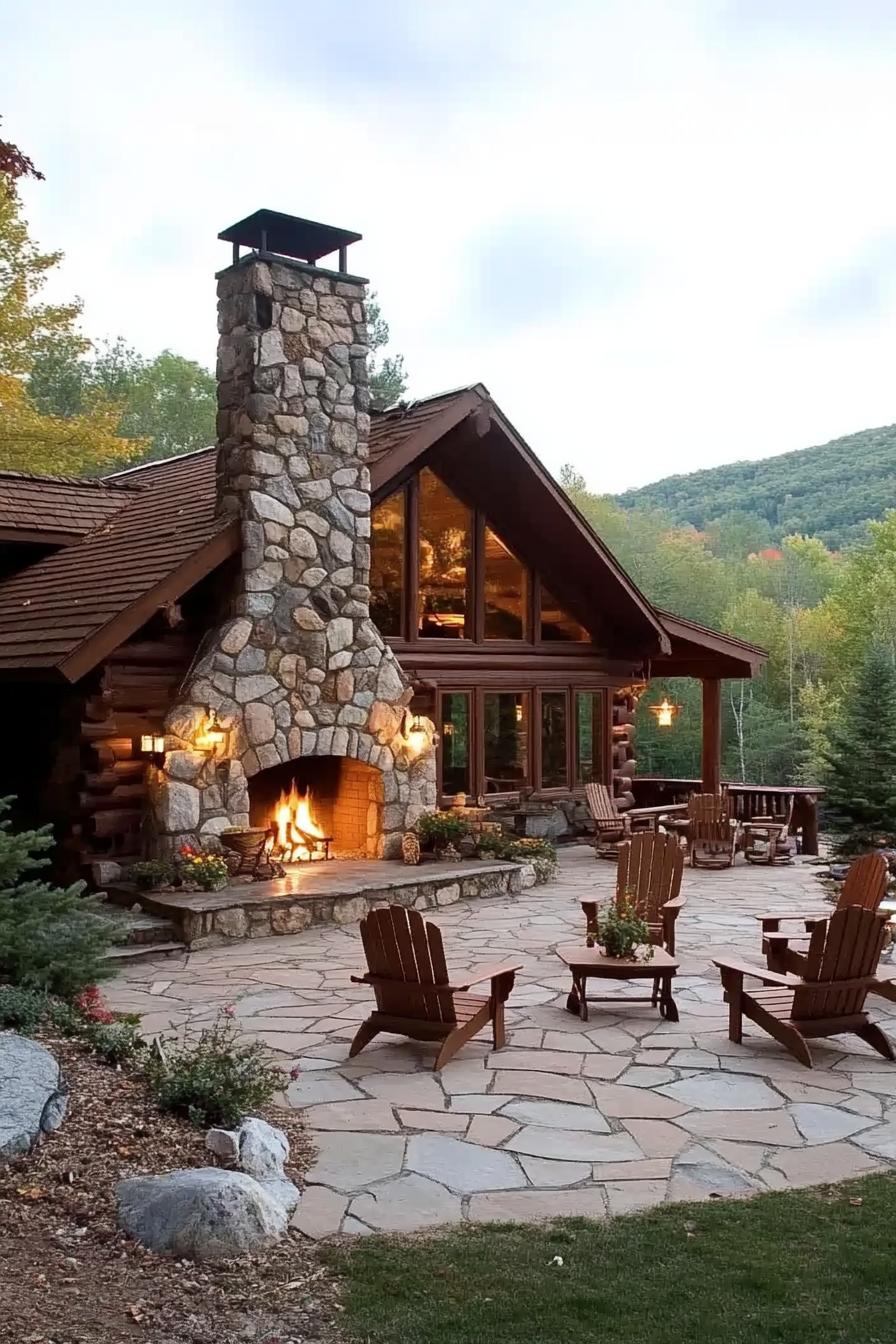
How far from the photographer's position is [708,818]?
52.6ft

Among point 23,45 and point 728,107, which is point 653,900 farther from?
point 728,107

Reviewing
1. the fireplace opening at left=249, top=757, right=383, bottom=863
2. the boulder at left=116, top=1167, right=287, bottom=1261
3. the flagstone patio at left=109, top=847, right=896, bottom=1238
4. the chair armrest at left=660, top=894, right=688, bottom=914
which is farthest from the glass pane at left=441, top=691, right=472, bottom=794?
the boulder at left=116, top=1167, right=287, bottom=1261

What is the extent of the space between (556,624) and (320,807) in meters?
4.74

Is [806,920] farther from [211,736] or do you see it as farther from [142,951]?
[211,736]

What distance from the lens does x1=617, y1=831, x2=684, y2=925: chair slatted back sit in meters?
9.59

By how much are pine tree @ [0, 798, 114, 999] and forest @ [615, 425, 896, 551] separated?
146 feet

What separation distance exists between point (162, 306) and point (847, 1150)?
58.5 metres

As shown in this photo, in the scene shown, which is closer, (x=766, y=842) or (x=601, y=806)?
(x=766, y=842)

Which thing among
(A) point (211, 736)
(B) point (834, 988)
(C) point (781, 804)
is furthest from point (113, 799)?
(C) point (781, 804)

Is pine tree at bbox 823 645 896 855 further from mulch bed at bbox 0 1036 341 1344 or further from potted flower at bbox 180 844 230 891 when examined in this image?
mulch bed at bbox 0 1036 341 1344

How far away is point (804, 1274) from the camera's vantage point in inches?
169

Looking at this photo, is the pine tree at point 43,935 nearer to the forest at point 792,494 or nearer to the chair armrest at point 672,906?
the chair armrest at point 672,906

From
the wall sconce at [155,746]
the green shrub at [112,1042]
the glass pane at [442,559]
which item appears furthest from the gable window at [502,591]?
the green shrub at [112,1042]

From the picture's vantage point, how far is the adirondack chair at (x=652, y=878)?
950 cm
